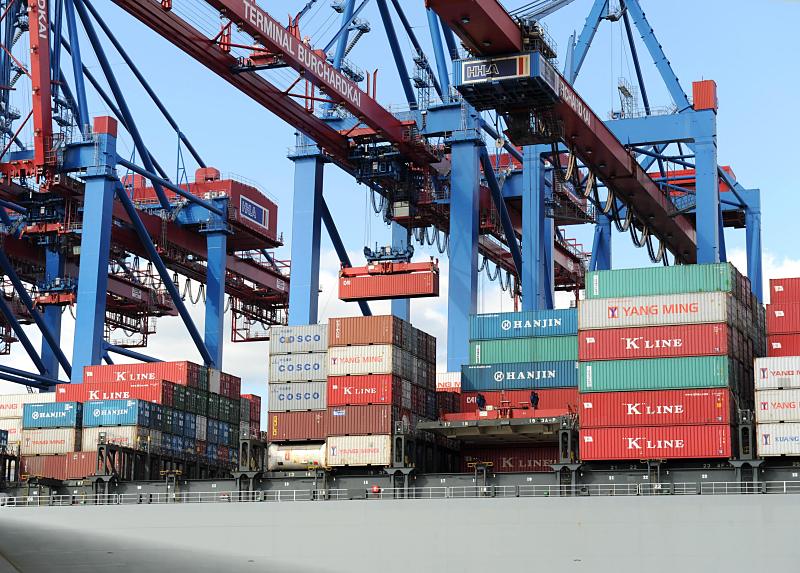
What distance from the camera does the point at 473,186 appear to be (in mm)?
44062

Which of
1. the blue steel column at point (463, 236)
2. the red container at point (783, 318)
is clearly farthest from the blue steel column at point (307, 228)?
the red container at point (783, 318)

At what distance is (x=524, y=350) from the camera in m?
34.0

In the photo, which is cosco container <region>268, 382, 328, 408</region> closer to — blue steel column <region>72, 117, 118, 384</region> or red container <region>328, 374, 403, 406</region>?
red container <region>328, 374, 403, 406</region>

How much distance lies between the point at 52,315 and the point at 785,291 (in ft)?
110

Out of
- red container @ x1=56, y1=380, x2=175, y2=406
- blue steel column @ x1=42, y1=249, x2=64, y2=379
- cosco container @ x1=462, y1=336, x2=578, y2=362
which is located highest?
blue steel column @ x1=42, y1=249, x2=64, y2=379

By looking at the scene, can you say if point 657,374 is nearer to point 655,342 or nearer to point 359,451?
point 655,342

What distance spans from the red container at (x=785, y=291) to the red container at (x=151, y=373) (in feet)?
60.1

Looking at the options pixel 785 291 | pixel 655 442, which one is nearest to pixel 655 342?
pixel 655 442

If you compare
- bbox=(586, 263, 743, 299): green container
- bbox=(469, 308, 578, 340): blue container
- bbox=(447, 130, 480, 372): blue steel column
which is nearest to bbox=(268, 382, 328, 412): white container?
bbox=(469, 308, 578, 340): blue container

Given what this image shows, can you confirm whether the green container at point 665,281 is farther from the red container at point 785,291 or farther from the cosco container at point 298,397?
the cosco container at point 298,397

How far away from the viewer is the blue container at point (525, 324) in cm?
3387

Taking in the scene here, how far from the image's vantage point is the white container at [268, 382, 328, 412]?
3322 cm

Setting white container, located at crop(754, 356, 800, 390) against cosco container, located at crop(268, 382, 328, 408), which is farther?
cosco container, located at crop(268, 382, 328, 408)

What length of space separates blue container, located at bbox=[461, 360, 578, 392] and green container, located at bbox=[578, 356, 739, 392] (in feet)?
9.98
